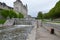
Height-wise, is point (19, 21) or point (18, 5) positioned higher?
point (18, 5)

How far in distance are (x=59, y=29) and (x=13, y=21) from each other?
42149 millimetres

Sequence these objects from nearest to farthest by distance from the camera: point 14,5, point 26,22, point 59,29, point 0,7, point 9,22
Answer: point 59,29
point 9,22
point 26,22
point 0,7
point 14,5

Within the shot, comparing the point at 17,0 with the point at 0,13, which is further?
the point at 17,0

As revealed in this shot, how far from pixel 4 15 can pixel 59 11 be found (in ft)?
108

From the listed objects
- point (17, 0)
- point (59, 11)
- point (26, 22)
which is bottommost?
point (26, 22)

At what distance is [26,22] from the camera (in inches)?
2569

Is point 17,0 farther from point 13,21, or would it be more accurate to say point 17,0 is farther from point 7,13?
point 13,21

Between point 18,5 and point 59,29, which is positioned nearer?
point 59,29

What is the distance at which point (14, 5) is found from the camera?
127 m

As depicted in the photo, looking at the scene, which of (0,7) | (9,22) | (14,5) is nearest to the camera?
(9,22)

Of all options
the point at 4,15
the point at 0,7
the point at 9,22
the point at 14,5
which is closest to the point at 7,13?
the point at 4,15

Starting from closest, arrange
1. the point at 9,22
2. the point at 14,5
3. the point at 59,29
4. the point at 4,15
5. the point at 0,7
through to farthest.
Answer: the point at 59,29, the point at 9,22, the point at 4,15, the point at 0,7, the point at 14,5

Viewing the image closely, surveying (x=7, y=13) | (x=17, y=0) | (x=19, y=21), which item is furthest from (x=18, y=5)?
(x=19, y=21)

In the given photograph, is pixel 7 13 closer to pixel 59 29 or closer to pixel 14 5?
pixel 14 5
